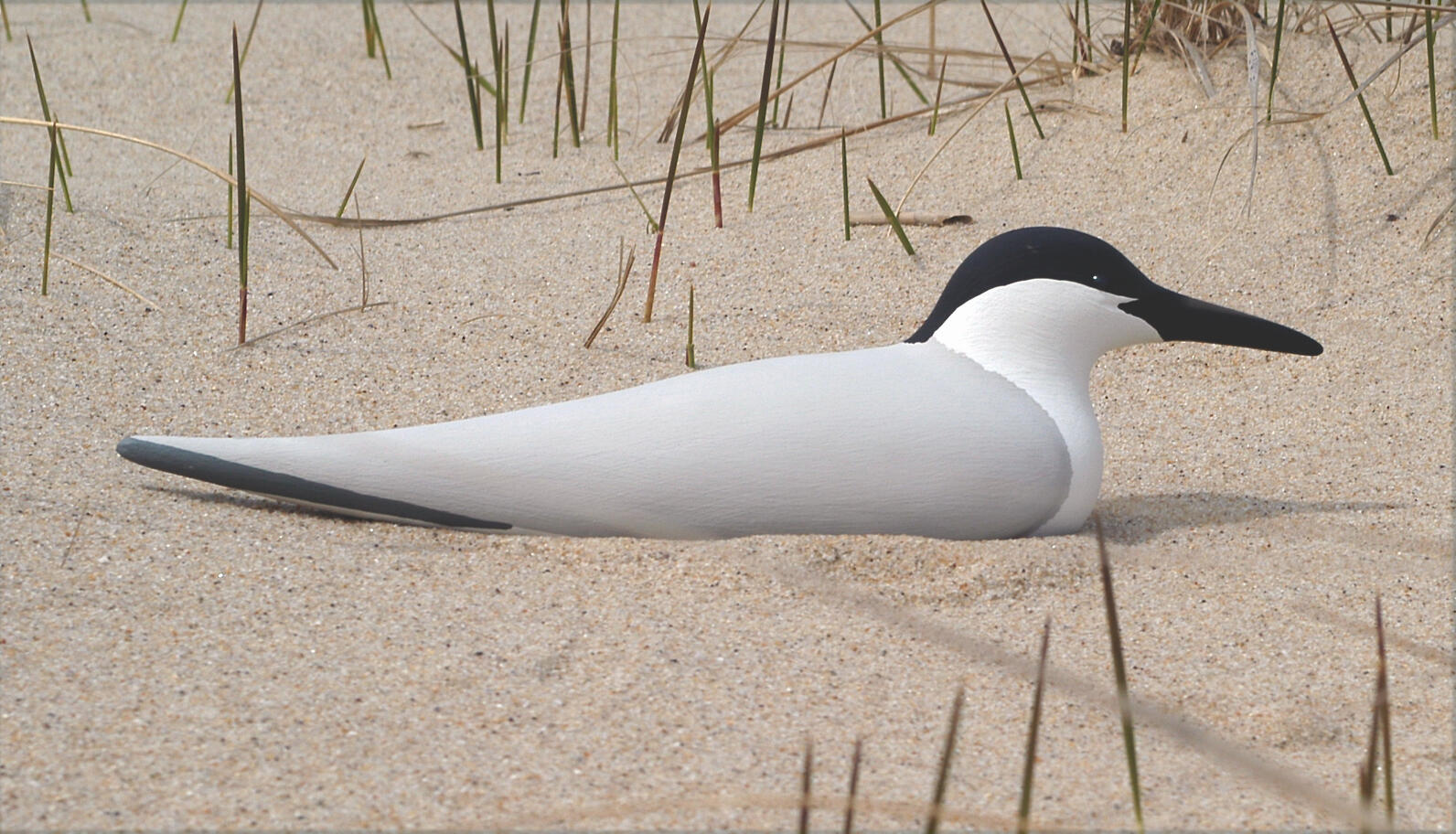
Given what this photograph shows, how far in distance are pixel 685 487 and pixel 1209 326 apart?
97cm

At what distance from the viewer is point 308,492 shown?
2.17 m

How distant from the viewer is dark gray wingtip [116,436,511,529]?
2164mm

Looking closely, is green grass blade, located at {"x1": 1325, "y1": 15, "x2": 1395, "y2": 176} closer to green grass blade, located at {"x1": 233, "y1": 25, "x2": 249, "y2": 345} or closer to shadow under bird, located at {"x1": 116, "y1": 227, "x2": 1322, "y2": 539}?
shadow under bird, located at {"x1": 116, "y1": 227, "x2": 1322, "y2": 539}

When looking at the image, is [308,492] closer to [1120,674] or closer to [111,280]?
[111,280]

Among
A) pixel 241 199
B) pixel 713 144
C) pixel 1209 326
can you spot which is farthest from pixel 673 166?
pixel 1209 326

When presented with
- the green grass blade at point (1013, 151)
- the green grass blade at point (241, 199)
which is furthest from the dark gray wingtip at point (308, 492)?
the green grass blade at point (1013, 151)

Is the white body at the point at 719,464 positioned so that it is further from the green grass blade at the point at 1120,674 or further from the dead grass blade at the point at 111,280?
the dead grass blade at the point at 111,280

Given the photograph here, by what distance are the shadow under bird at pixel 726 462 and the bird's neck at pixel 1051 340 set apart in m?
0.01

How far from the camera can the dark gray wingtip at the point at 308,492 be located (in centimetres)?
216

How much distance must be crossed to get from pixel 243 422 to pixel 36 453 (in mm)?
372

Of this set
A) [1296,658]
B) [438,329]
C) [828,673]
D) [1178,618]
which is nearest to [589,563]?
[828,673]

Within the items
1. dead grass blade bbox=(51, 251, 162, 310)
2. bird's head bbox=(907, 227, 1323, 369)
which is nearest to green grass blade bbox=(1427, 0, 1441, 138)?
bird's head bbox=(907, 227, 1323, 369)

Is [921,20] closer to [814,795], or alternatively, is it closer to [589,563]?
[589,563]

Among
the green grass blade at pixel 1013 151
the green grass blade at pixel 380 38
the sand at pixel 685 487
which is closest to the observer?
the sand at pixel 685 487
